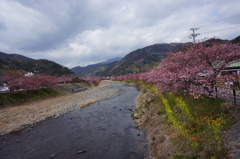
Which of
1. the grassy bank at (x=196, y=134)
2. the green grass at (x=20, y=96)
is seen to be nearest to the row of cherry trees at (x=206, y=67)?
the grassy bank at (x=196, y=134)

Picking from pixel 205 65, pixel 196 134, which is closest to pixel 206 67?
pixel 205 65

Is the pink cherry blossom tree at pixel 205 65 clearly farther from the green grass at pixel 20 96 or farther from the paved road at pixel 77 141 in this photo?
the green grass at pixel 20 96

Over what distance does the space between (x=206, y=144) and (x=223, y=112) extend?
407 cm

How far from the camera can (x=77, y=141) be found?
586 inches

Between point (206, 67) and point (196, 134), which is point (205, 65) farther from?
point (196, 134)

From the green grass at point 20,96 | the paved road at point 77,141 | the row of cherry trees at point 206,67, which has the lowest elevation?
the paved road at point 77,141

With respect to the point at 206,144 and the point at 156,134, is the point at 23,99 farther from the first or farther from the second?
the point at 206,144

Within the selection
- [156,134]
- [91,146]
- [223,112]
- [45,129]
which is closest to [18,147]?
[45,129]

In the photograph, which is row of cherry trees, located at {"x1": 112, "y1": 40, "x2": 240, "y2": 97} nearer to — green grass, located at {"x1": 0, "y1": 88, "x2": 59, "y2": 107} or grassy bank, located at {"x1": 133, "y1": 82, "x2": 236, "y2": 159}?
grassy bank, located at {"x1": 133, "y1": 82, "x2": 236, "y2": 159}

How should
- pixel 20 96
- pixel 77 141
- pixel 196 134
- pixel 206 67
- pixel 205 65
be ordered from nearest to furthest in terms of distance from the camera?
pixel 196 134, pixel 206 67, pixel 205 65, pixel 77 141, pixel 20 96

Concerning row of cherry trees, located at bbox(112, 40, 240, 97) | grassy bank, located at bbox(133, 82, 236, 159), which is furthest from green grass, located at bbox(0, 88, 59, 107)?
row of cherry trees, located at bbox(112, 40, 240, 97)

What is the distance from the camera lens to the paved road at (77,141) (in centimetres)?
1234

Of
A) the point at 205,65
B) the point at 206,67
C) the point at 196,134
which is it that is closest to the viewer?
the point at 196,134

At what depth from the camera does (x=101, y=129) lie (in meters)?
18.1
